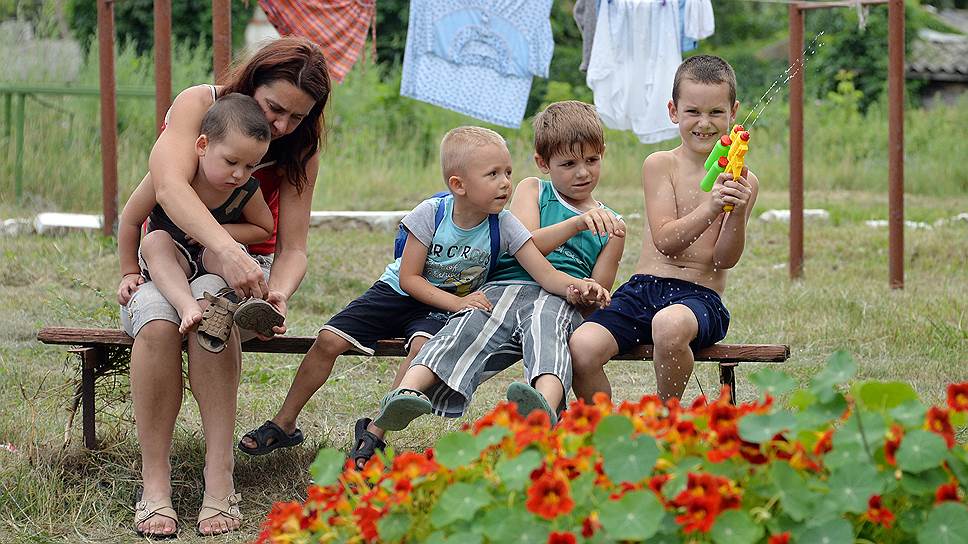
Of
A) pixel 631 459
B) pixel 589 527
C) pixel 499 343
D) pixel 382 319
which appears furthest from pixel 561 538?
pixel 382 319

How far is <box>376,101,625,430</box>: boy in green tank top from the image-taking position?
296cm

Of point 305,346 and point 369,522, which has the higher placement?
point 305,346

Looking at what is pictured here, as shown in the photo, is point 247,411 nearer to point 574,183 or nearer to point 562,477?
point 574,183

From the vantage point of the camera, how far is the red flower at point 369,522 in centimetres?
174

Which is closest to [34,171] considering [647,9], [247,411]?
[647,9]

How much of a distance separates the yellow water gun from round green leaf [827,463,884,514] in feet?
4.82

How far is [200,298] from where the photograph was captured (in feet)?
9.66

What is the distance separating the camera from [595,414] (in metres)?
1.81

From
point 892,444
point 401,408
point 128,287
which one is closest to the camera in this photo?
point 892,444

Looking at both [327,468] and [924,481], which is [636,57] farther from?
[924,481]

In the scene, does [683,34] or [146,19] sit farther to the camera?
[146,19]

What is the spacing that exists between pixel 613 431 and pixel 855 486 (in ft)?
1.10

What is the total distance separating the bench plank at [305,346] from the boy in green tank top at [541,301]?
0.21m

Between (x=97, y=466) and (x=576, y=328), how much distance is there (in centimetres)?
138
